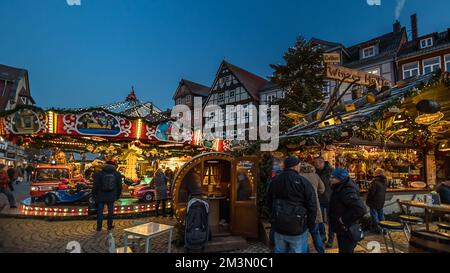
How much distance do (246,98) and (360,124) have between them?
25231mm

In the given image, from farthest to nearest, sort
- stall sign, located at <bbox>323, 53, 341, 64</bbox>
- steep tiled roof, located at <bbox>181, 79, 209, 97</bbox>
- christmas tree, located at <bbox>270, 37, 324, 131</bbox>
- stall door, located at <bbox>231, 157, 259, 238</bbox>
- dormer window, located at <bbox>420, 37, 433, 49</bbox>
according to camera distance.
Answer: steep tiled roof, located at <bbox>181, 79, 209, 97</bbox>
dormer window, located at <bbox>420, 37, 433, 49</bbox>
christmas tree, located at <bbox>270, 37, 324, 131</bbox>
stall sign, located at <bbox>323, 53, 341, 64</bbox>
stall door, located at <bbox>231, 157, 259, 238</bbox>

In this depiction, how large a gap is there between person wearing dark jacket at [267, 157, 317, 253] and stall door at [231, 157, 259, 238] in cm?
259

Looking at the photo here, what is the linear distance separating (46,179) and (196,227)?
10526mm

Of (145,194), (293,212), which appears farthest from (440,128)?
(145,194)

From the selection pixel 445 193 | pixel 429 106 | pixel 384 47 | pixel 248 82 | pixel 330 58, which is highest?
pixel 384 47

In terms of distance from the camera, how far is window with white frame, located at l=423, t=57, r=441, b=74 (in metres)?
20.4

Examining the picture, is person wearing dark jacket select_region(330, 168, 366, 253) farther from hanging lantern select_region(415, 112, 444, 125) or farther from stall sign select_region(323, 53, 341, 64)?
hanging lantern select_region(415, 112, 444, 125)

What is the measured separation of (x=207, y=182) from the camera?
296 inches

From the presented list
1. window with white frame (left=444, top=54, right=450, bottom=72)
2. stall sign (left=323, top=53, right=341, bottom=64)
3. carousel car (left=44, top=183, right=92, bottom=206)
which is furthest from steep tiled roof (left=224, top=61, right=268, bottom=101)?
carousel car (left=44, top=183, right=92, bottom=206)

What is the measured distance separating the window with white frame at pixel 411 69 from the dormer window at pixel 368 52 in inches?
130

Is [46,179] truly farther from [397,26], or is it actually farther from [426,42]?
[397,26]

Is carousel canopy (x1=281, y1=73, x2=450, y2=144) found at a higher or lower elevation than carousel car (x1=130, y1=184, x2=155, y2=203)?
higher

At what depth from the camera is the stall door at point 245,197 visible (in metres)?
5.98

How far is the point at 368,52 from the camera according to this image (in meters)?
24.5
